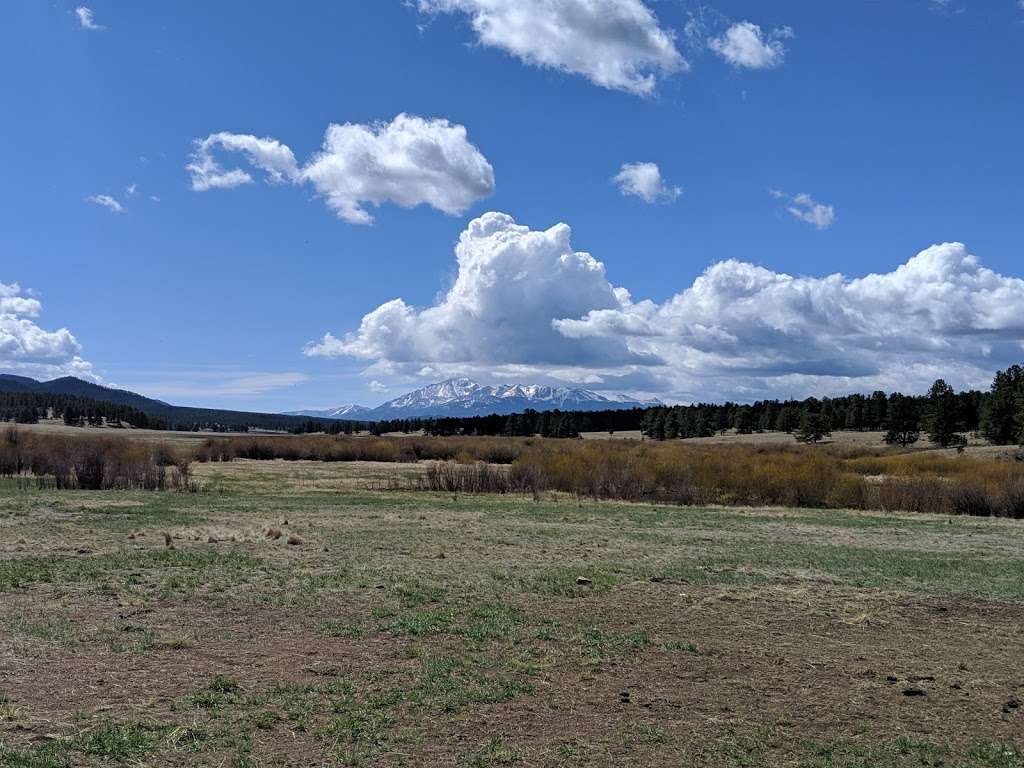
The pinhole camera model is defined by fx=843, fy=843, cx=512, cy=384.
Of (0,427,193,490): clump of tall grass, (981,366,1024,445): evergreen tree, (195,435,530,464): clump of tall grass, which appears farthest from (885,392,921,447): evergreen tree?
(0,427,193,490): clump of tall grass

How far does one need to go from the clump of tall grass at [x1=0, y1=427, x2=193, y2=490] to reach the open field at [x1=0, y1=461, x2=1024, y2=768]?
764 inches

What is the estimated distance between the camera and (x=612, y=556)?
19.9 metres

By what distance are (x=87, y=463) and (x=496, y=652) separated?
3699cm

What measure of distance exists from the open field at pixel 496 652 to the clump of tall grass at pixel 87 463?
764 inches

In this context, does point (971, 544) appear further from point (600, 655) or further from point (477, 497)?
point (477, 497)

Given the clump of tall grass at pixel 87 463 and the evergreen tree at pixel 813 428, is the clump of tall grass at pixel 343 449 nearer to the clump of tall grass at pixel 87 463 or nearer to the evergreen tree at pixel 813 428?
the clump of tall grass at pixel 87 463

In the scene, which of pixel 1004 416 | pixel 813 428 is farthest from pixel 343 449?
pixel 1004 416

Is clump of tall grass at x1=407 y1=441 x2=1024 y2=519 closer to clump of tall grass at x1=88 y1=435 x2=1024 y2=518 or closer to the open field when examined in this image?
clump of tall grass at x1=88 y1=435 x2=1024 y2=518

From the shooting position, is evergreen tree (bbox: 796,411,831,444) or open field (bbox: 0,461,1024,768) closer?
open field (bbox: 0,461,1024,768)

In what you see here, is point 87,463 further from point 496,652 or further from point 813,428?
point 813,428

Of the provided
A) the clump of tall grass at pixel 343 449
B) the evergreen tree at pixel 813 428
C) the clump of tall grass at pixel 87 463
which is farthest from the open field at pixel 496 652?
the evergreen tree at pixel 813 428

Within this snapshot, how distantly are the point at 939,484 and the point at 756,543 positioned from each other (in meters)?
21.1

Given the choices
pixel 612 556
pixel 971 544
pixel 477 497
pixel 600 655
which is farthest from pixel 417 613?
pixel 477 497

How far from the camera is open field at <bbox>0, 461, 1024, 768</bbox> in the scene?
731 centimetres
